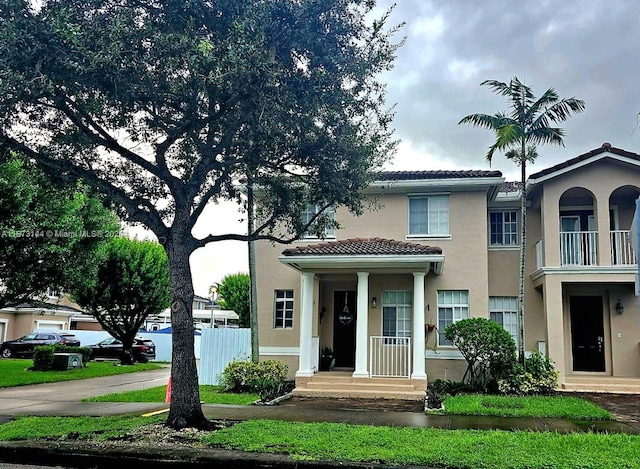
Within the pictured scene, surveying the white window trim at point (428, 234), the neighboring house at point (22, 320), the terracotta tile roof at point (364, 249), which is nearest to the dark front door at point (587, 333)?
the white window trim at point (428, 234)

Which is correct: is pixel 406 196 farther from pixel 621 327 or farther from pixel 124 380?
pixel 124 380

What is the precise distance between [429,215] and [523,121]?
422cm

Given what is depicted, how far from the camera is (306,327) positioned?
16.0m

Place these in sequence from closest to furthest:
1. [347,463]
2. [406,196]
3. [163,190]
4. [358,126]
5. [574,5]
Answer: [347,463] → [574,5] → [358,126] → [163,190] → [406,196]

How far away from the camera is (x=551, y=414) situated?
1134 cm

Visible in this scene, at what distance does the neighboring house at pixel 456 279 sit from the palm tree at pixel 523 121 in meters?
1.92

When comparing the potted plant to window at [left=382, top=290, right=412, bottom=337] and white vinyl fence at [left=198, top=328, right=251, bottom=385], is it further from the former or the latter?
white vinyl fence at [left=198, top=328, right=251, bottom=385]

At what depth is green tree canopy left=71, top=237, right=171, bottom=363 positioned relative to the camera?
24688 mm

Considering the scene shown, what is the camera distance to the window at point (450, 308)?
17.3 meters

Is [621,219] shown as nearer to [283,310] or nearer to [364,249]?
[364,249]

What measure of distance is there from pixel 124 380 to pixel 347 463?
15167 millimetres

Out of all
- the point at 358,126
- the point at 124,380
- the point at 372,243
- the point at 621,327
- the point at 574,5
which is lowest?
the point at 124,380

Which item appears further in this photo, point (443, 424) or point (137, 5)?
point (443, 424)

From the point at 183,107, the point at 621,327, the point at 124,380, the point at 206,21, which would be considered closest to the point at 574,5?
the point at 206,21
